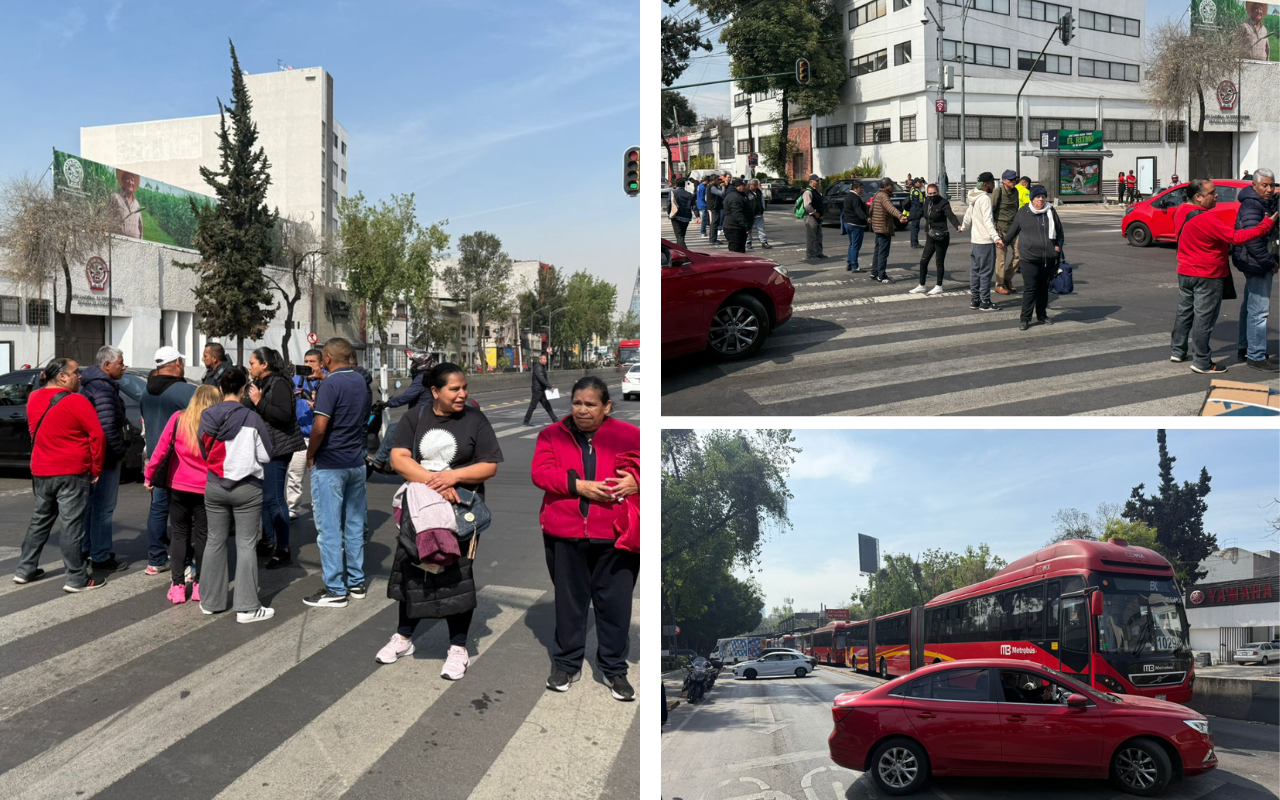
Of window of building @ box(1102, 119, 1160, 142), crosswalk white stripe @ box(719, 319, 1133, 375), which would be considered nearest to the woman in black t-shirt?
crosswalk white stripe @ box(719, 319, 1133, 375)

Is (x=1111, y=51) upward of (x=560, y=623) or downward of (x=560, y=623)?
upward

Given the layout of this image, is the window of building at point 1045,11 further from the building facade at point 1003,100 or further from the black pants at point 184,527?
the black pants at point 184,527

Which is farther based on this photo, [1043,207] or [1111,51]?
[1111,51]

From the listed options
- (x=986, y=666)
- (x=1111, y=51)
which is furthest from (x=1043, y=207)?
(x=986, y=666)

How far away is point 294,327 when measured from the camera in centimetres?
6384

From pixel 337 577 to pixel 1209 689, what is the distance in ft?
18.2

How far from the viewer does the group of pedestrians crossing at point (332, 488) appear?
15.1 ft

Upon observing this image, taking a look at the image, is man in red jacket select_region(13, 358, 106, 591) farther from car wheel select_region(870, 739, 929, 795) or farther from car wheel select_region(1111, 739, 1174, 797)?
car wheel select_region(1111, 739, 1174, 797)

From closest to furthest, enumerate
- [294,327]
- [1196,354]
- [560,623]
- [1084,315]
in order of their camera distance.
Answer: [560,623]
[1196,354]
[1084,315]
[294,327]

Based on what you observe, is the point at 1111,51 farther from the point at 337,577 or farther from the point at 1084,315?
the point at 337,577

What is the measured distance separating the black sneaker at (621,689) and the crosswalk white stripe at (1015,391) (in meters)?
2.18

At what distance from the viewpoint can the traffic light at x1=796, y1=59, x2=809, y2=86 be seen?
7188 mm

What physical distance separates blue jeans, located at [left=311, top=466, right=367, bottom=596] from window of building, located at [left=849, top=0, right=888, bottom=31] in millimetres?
5704

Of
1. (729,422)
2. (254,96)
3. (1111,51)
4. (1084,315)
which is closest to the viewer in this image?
(729,422)
